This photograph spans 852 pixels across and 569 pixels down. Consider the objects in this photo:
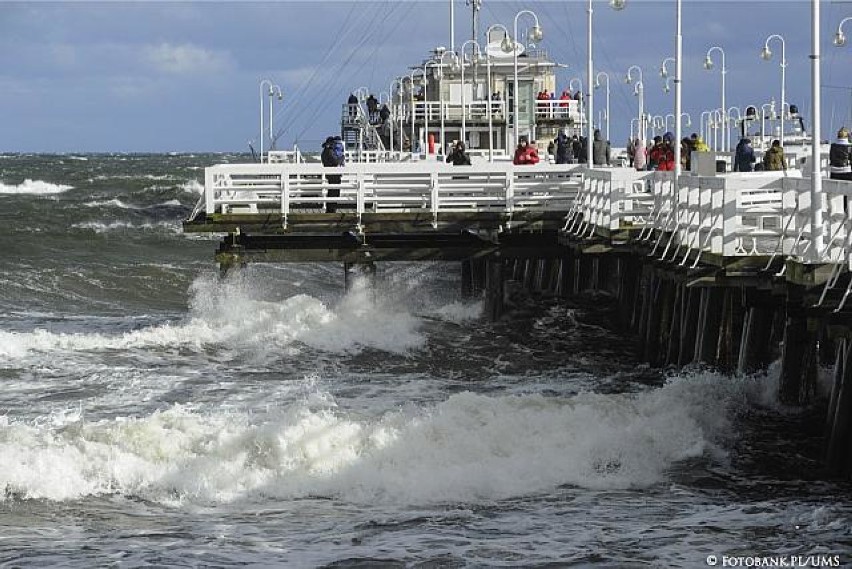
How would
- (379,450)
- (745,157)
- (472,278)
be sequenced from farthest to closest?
(472,278)
(745,157)
(379,450)

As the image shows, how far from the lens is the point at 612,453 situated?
1669 cm

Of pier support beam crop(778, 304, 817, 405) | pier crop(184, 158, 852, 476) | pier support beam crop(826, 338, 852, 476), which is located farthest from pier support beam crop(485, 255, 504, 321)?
pier support beam crop(826, 338, 852, 476)

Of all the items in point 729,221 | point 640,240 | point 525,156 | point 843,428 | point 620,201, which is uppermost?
point 525,156

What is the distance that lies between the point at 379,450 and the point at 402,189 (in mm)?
11826

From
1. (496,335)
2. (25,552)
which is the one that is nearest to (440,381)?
Answer: (496,335)

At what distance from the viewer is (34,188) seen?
368 feet

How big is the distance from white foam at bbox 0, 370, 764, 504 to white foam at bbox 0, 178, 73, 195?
3623 inches

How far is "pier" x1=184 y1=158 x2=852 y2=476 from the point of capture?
53.2ft

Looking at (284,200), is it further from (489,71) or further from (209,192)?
(489,71)

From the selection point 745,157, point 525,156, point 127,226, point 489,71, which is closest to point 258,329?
point 525,156

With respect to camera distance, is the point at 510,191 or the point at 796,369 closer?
the point at 796,369

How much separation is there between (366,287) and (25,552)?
1552cm

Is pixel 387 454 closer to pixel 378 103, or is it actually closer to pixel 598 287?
pixel 598 287

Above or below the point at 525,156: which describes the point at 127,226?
below
